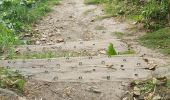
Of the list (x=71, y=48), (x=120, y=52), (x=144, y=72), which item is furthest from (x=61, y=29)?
(x=144, y=72)

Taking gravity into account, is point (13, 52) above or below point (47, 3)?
below

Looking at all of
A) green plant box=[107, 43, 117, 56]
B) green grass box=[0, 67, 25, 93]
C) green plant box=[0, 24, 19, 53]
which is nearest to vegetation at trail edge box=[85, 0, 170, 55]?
green plant box=[107, 43, 117, 56]

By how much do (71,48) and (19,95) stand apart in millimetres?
3774

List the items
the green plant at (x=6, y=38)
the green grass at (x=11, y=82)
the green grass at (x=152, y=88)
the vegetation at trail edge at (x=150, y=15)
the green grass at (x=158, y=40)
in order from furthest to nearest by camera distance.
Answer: the green plant at (x=6, y=38) → the vegetation at trail edge at (x=150, y=15) → the green grass at (x=158, y=40) → the green grass at (x=152, y=88) → the green grass at (x=11, y=82)

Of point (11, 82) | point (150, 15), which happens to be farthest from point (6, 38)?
point (11, 82)

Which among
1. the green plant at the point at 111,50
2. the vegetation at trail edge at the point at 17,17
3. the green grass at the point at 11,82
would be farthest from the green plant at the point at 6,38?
the green grass at the point at 11,82

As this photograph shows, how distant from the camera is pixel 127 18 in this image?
37.9ft

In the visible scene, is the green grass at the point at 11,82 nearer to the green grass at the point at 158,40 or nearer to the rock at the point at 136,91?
the rock at the point at 136,91

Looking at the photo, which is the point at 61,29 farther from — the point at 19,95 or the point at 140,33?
the point at 19,95

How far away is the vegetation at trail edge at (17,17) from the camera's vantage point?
9562 millimetres

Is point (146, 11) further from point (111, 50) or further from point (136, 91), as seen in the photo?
point (136, 91)

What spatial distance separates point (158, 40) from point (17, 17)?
4.88 meters

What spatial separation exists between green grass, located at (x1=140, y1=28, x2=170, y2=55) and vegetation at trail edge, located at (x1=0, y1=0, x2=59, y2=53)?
2948mm

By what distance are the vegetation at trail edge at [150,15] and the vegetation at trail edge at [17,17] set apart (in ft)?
6.94
